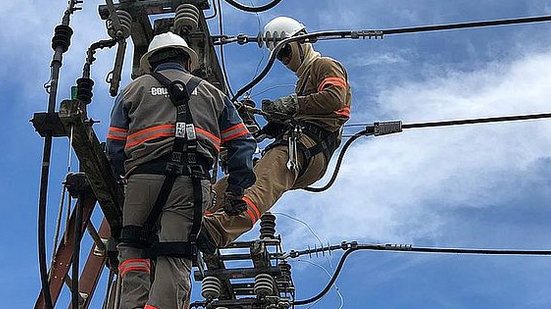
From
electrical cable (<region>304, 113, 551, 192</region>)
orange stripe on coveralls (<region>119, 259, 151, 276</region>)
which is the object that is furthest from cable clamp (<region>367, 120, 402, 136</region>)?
orange stripe on coveralls (<region>119, 259, 151, 276</region>)

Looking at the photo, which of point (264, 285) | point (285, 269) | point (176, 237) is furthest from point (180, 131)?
point (285, 269)

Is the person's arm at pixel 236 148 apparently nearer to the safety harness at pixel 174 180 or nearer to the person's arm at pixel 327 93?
the safety harness at pixel 174 180

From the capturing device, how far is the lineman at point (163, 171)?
519 cm

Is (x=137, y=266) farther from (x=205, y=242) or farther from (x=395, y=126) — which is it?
(x=395, y=126)

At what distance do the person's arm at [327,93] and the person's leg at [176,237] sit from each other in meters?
2.10

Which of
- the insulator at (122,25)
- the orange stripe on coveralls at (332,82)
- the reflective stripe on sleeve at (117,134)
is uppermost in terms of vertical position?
the orange stripe on coveralls at (332,82)

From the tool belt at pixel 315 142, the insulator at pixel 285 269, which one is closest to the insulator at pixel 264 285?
the insulator at pixel 285 269

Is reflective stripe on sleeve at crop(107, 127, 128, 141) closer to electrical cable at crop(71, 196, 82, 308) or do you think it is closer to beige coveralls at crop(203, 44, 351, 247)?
electrical cable at crop(71, 196, 82, 308)

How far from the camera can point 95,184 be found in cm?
587

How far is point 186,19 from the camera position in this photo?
6387mm

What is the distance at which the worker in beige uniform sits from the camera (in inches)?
272

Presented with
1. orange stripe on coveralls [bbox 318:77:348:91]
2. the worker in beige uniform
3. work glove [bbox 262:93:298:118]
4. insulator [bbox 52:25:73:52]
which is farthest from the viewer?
orange stripe on coveralls [bbox 318:77:348:91]

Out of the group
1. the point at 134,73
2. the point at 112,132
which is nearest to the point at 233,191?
the point at 112,132

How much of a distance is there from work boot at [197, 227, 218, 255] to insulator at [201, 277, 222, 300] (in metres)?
1.74
